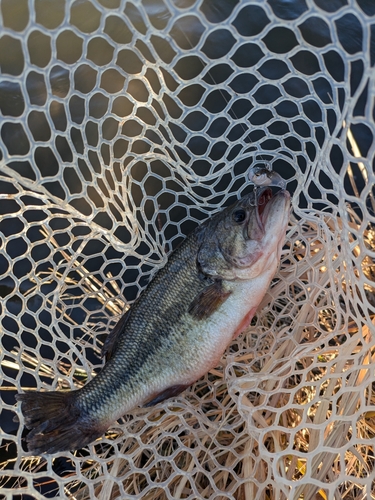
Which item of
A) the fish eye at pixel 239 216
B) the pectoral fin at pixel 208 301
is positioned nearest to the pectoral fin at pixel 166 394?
the pectoral fin at pixel 208 301

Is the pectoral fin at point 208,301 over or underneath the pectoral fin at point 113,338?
over

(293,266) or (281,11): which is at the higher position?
(281,11)

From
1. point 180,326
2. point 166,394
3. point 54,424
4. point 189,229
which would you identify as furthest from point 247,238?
point 54,424

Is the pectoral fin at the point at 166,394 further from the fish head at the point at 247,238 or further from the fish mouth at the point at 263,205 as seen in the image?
the fish mouth at the point at 263,205

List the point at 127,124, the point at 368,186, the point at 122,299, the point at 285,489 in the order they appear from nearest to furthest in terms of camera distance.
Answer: the point at 368,186, the point at 285,489, the point at 122,299, the point at 127,124

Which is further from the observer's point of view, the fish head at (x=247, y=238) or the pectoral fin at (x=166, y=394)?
the pectoral fin at (x=166, y=394)

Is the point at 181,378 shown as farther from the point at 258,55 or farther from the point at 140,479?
the point at 258,55

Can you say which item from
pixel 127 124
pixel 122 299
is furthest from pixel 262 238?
pixel 127 124
